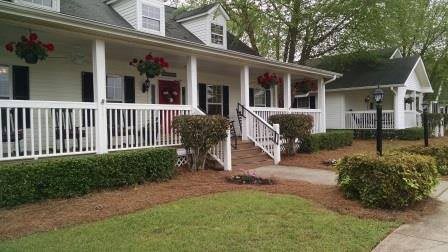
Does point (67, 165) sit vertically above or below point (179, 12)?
below

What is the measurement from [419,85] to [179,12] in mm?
16390

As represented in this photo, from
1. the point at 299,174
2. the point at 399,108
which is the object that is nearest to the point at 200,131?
the point at 299,174

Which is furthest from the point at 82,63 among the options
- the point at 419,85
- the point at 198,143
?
the point at 419,85

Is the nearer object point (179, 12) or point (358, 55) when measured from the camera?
point (179, 12)

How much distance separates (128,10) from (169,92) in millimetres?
3194

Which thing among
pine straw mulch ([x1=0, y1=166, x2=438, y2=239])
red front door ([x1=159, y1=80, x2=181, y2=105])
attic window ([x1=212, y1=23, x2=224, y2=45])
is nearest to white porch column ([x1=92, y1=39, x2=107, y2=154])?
pine straw mulch ([x1=0, y1=166, x2=438, y2=239])

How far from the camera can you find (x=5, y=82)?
9578 millimetres

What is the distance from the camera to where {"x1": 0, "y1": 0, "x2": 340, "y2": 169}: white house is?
7492 millimetres

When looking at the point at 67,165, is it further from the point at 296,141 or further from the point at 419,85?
the point at 419,85

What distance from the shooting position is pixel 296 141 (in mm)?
13711

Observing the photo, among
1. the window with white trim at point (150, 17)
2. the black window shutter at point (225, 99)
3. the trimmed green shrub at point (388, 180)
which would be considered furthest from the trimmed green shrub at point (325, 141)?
the trimmed green shrub at point (388, 180)

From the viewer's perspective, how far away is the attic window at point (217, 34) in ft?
52.2

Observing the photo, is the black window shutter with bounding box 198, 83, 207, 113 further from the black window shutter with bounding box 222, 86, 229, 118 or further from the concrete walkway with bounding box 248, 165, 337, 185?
the concrete walkway with bounding box 248, 165, 337, 185

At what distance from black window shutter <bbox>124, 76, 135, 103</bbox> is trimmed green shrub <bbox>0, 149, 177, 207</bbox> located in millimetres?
4197
